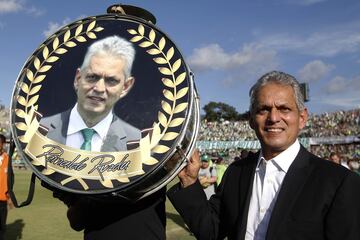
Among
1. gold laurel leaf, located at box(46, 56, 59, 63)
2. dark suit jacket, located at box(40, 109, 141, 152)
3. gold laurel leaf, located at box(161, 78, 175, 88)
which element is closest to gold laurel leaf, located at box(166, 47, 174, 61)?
gold laurel leaf, located at box(161, 78, 175, 88)

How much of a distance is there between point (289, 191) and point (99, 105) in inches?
39.1

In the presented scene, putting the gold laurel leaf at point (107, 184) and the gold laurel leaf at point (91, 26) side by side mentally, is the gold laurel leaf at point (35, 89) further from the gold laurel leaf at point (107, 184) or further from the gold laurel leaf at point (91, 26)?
the gold laurel leaf at point (107, 184)

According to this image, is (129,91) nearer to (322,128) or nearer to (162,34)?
(162,34)

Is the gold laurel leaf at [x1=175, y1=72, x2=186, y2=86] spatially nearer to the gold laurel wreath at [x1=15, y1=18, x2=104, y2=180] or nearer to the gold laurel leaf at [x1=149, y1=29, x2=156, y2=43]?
the gold laurel leaf at [x1=149, y1=29, x2=156, y2=43]

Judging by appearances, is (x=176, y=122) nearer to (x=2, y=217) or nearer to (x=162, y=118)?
(x=162, y=118)

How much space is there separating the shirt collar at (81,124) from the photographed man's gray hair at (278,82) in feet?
2.28

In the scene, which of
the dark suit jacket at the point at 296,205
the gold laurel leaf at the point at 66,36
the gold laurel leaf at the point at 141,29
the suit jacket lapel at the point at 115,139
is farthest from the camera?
the gold laurel leaf at the point at 66,36

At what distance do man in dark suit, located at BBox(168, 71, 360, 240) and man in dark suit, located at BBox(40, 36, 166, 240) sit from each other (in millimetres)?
308

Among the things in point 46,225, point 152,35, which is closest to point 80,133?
point 152,35

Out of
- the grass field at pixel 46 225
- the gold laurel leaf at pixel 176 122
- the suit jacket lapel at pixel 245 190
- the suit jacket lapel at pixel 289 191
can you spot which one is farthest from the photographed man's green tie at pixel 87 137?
the grass field at pixel 46 225

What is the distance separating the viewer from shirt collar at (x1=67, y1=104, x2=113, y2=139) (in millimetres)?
2004

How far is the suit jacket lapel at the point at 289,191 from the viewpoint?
178cm

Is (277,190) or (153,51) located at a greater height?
(153,51)

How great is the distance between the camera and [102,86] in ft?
6.73
